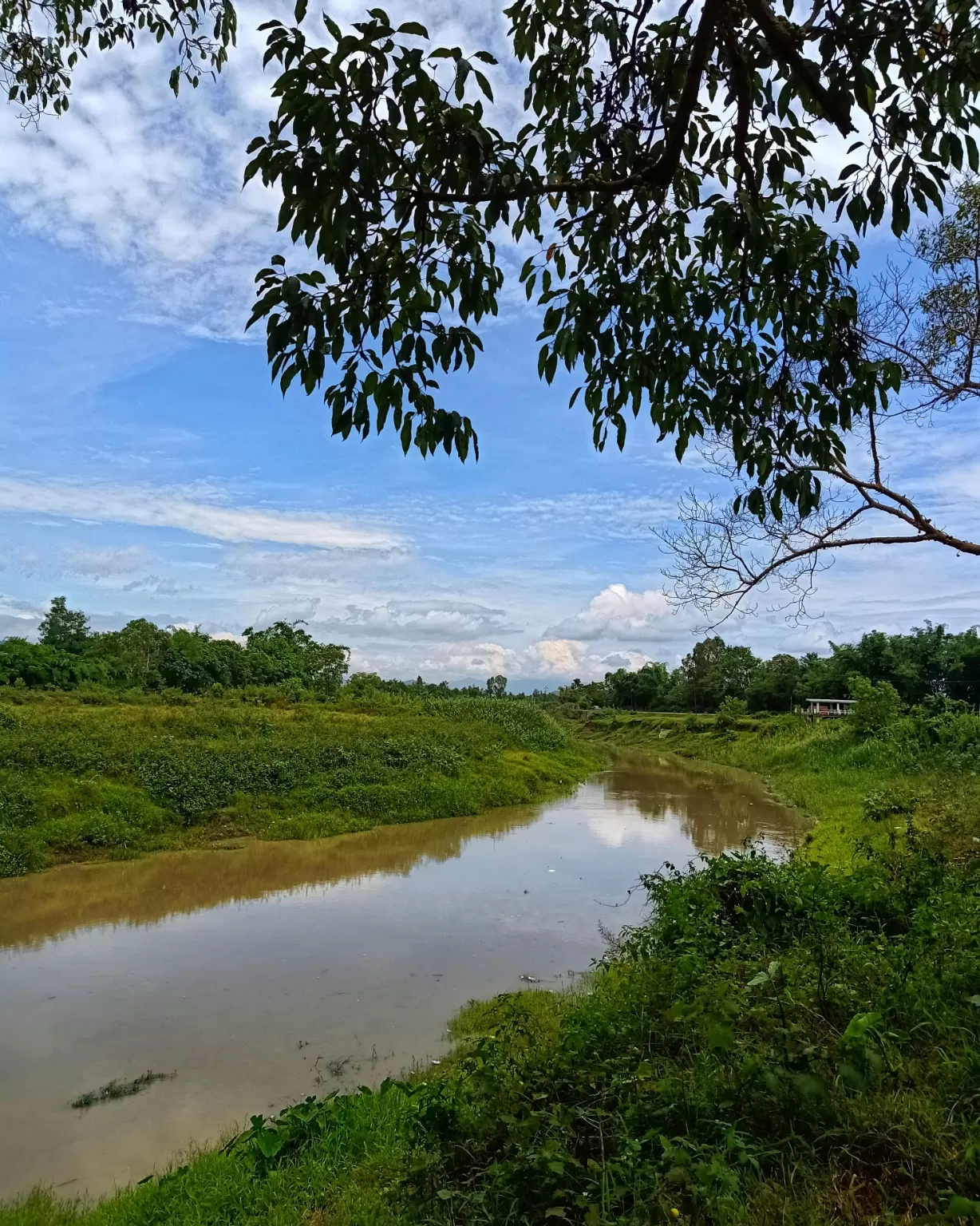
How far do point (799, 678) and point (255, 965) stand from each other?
41540 millimetres

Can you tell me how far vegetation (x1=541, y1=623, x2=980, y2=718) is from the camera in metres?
34.7

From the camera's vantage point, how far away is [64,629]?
127 feet

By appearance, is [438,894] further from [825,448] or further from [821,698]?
[821,698]

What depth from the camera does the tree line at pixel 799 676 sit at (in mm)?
34844

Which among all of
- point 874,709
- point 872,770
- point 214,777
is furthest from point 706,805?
point 214,777

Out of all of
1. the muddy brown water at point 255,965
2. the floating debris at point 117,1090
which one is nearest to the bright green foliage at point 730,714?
the muddy brown water at point 255,965

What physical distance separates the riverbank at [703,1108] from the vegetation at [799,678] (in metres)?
17.0

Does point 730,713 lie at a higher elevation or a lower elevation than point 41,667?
lower

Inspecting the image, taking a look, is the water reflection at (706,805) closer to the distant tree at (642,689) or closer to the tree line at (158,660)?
the tree line at (158,660)

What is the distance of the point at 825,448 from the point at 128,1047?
20.3ft

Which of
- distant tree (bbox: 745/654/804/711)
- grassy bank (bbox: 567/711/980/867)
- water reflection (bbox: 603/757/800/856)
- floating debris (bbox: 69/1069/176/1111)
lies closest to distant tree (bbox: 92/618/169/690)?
water reflection (bbox: 603/757/800/856)

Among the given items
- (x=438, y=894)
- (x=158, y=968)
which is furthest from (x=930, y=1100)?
(x=438, y=894)

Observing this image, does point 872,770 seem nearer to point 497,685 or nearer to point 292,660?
point 292,660

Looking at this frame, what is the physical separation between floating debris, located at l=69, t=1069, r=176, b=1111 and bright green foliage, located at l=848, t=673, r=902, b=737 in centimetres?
1986
